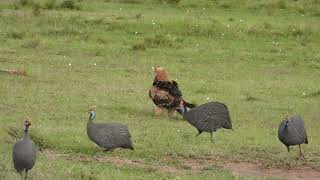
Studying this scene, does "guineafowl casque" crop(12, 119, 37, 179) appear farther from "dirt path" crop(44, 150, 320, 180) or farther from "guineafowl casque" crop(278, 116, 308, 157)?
"guineafowl casque" crop(278, 116, 308, 157)

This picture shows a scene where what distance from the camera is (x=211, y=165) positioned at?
10.2 m

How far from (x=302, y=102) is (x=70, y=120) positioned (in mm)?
4901

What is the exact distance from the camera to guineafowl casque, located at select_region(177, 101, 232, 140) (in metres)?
11.8

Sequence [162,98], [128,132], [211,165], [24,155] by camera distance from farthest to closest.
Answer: [162,98] → [128,132] → [211,165] → [24,155]

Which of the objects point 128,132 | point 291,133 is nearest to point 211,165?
point 128,132

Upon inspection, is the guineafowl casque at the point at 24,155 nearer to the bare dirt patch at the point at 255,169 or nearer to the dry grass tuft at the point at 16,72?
the bare dirt patch at the point at 255,169

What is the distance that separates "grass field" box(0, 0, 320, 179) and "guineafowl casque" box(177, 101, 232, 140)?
0.71 feet

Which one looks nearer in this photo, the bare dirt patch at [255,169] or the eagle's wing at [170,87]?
the bare dirt patch at [255,169]

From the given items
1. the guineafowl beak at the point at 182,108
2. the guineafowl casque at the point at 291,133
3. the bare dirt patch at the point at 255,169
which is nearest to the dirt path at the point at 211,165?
the bare dirt patch at the point at 255,169

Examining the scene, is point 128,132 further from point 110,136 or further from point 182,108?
point 182,108

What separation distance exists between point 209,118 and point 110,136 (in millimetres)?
1923

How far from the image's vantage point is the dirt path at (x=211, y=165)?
9.97 metres

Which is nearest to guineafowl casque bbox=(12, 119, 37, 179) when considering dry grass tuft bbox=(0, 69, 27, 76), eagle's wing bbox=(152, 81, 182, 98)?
eagle's wing bbox=(152, 81, 182, 98)

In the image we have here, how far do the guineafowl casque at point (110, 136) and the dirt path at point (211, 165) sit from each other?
0.61ft
